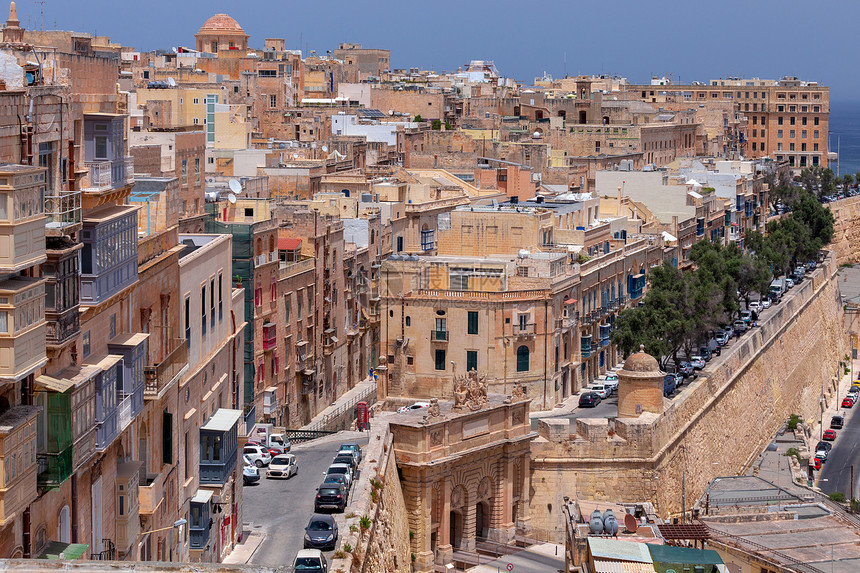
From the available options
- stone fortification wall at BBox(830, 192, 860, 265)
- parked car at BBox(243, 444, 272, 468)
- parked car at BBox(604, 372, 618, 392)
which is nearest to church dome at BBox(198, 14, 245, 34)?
stone fortification wall at BBox(830, 192, 860, 265)

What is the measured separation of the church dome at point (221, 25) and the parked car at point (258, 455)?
233 ft

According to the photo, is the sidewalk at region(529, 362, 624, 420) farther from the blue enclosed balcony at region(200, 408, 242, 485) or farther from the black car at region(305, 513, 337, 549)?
the black car at region(305, 513, 337, 549)

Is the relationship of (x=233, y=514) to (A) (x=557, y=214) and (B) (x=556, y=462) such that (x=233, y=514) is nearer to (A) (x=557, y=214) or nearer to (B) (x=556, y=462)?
(B) (x=556, y=462)

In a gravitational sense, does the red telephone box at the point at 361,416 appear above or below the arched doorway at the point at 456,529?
above

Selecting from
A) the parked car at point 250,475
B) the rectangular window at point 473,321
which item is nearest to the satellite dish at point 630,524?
the parked car at point 250,475

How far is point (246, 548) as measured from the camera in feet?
98.5

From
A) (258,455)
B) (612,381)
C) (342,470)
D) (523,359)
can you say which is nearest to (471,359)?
(523,359)

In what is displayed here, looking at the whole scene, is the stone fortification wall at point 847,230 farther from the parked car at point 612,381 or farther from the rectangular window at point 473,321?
the rectangular window at point 473,321

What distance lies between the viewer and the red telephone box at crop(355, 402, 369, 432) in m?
48.9

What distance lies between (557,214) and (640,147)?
34874 millimetres

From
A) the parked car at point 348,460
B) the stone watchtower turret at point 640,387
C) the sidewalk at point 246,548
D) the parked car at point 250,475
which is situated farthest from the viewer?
the stone watchtower turret at point 640,387

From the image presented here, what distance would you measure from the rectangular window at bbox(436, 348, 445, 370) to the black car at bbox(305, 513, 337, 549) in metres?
23.9

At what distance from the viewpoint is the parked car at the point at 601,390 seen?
5239 centimetres

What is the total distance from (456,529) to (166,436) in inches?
572
